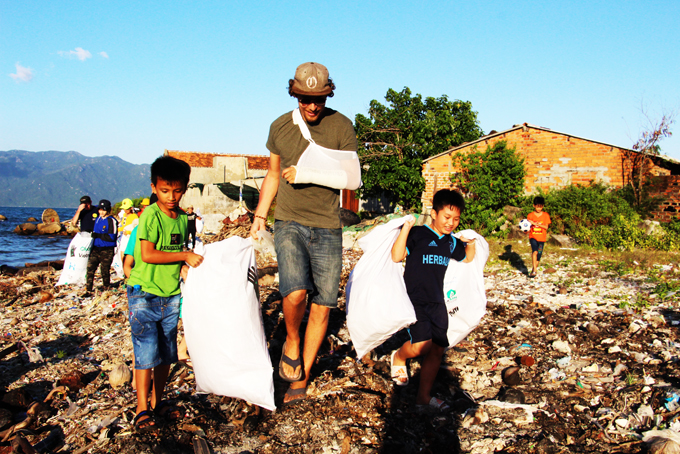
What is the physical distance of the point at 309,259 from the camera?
246cm

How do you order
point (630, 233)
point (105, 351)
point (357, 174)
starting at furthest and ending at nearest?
point (630, 233) → point (105, 351) → point (357, 174)

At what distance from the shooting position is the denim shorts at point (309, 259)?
2363mm

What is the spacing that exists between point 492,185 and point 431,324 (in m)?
10.9

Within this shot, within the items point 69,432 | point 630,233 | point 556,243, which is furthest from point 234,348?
point 630,233

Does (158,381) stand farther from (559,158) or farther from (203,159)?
(203,159)

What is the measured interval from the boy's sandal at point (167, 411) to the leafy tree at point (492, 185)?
11.2m

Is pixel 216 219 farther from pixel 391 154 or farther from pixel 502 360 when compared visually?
pixel 502 360

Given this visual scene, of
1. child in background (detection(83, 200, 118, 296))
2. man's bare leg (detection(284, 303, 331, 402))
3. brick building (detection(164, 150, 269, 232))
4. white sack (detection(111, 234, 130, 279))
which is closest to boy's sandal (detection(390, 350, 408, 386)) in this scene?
man's bare leg (detection(284, 303, 331, 402))

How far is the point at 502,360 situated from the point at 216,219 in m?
13.6

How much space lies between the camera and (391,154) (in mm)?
16062

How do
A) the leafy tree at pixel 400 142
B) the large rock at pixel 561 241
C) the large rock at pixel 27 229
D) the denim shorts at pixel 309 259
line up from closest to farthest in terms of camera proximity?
the denim shorts at pixel 309 259, the large rock at pixel 561 241, the leafy tree at pixel 400 142, the large rock at pixel 27 229

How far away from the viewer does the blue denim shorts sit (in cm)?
212

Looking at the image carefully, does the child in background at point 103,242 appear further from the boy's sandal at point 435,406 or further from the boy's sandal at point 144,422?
the boy's sandal at point 435,406

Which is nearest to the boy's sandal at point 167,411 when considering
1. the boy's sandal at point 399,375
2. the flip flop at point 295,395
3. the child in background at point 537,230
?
the flip flop at point 295,395
